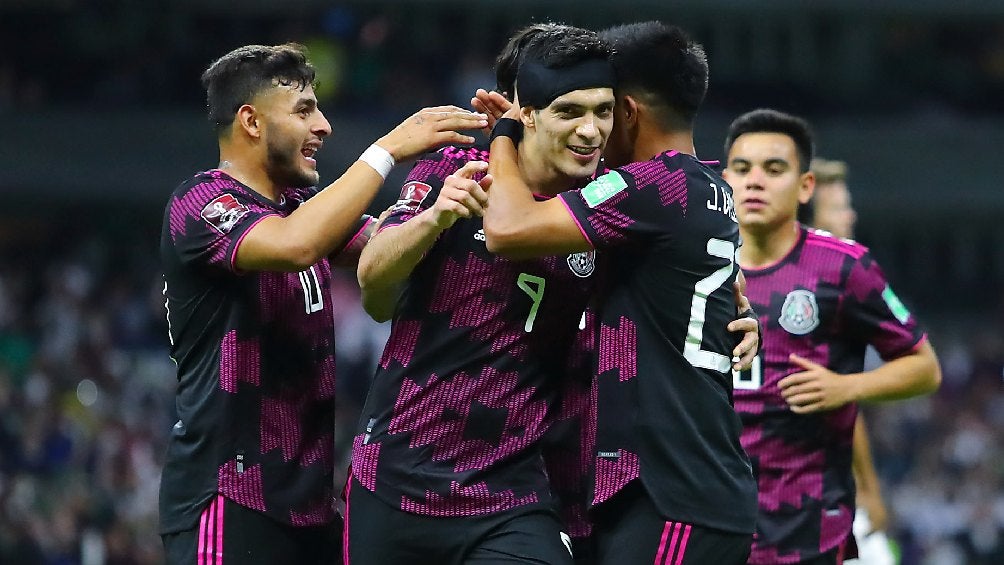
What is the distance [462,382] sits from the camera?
4691 millimetres

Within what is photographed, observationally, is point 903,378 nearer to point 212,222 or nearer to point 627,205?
point 627,205

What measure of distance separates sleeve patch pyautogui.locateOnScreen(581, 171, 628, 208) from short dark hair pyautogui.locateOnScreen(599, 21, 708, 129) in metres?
0.34

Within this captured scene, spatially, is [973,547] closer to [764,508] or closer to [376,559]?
[764,508]

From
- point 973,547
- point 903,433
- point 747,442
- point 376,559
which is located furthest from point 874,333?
point 903,433

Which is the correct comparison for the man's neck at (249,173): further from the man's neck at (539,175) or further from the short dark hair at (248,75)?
the man's neck at (539,175)

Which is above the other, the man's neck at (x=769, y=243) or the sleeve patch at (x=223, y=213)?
the man's neck at (x=769, y=243)

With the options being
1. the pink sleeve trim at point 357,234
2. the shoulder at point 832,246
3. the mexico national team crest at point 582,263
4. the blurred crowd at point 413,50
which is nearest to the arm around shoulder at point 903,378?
the shoulder at point 832,246

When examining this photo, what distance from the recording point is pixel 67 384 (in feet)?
48.6

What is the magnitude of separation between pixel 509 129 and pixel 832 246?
241cm

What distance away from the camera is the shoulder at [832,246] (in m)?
6.67

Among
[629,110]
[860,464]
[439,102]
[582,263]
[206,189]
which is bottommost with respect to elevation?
[860,464]

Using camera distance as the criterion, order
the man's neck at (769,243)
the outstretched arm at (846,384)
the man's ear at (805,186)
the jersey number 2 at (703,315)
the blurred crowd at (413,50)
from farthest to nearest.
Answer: the blurred crowd at (413,50) < the man's ear at (805,186) < the man's neck at (769,243) < the outstretched arm at (846,384) < the jersey number 2 at (703,315)

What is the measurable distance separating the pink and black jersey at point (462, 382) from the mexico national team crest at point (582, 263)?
0.09 ft

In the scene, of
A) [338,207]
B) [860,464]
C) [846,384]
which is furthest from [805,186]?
[338,207]
